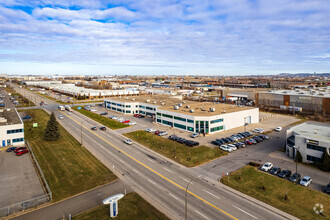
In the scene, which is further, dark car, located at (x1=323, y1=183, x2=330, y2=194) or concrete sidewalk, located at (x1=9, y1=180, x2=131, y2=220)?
dark car, located at (x1=323, y1=183, x2=330, y2=194)

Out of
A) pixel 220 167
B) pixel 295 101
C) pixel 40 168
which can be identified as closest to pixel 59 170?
pixel 40 168

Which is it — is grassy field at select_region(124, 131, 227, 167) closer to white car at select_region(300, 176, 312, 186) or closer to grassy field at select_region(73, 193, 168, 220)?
grassy field at select_region(73, 193, 168, 220)

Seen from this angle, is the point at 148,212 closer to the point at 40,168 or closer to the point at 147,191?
the point at 147,191

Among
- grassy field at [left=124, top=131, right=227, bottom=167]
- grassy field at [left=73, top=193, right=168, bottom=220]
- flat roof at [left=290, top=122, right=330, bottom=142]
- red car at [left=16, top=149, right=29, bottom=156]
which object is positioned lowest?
grassy field at [left=73, top=193, right=168, bottom=220]

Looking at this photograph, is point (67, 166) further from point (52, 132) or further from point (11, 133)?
point (11, 133)

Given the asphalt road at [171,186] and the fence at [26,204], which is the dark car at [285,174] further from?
the fence at [26,204]

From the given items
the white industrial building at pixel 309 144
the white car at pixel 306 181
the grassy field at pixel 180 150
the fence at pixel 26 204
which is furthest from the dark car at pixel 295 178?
the fence at pixel 26 204

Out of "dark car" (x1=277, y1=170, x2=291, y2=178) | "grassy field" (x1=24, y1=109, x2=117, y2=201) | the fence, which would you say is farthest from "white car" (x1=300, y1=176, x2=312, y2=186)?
the fence
